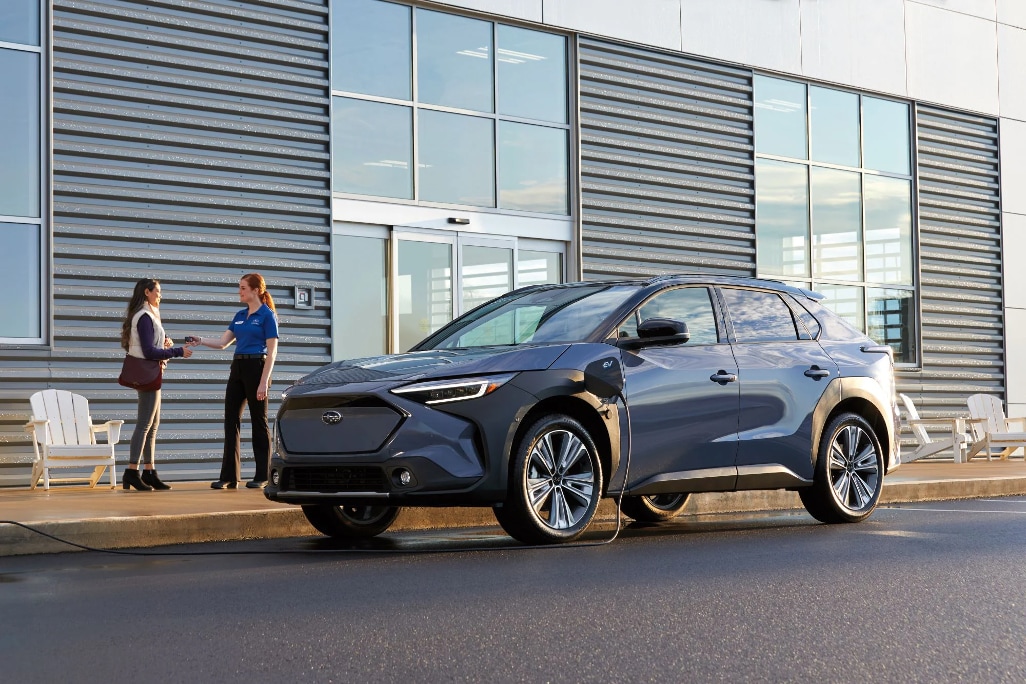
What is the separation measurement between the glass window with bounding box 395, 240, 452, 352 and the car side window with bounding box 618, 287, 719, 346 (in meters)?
6.33

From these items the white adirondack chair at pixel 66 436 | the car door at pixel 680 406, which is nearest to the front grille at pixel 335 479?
the car door at pixel 680 406

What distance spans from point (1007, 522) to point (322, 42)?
8.69m

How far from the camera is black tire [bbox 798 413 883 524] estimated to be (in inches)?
399

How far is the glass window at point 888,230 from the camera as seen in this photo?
841 inches

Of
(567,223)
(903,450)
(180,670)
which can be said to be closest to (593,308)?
(180,670)

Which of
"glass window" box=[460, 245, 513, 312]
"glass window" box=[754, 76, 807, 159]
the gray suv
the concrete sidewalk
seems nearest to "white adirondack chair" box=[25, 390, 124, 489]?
the concrete sidewalk

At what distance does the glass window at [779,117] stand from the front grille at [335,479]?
41.3ft

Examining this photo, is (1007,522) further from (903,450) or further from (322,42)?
(903,450)

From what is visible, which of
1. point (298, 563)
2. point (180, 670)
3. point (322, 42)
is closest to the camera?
point (180, 670)

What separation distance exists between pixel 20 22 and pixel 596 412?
7.78m

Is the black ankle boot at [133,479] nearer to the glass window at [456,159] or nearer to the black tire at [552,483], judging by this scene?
the glass window at [456,159]

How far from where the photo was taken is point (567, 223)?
17.4 m

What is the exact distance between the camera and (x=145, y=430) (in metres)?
12.6

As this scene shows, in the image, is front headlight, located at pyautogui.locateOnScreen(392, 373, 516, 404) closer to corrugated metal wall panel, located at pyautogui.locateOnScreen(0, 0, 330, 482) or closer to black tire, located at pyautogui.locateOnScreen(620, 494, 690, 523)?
black tire, located at pyautogui.locateOnScreen(620, 494, 690, 523)
